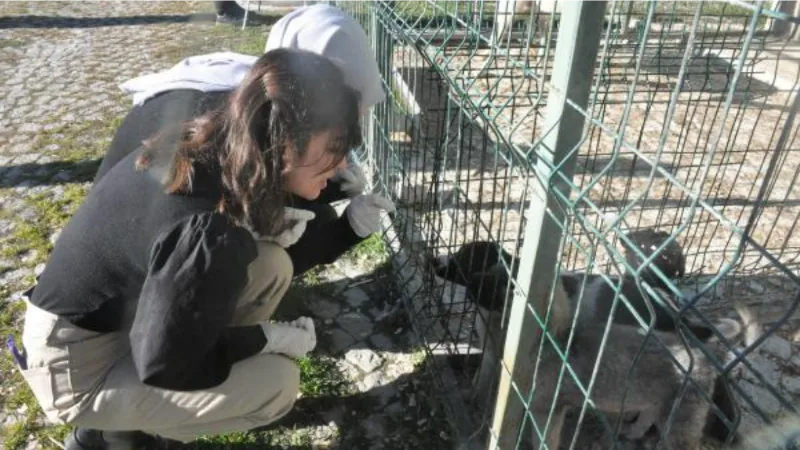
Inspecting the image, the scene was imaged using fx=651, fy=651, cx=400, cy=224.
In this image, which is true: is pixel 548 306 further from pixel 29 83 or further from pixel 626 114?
pixel 29 83

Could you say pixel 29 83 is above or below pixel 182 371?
below

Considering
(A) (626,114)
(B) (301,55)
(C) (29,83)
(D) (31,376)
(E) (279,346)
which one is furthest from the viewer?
(C) (29,83)

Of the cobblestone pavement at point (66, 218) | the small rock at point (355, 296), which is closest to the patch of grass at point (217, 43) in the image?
the cobblestone pavement at point (66, 218)

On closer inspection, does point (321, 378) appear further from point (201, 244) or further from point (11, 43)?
point (11, 43)

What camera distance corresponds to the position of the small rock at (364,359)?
3421 mm

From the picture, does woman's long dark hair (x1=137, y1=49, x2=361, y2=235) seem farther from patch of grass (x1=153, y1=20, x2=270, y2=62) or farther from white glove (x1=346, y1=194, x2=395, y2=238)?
patch of grass (x1=153, y1=20, x2=270, y2=62)

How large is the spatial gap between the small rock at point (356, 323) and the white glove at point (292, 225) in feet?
3.54

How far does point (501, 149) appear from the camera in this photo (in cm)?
213

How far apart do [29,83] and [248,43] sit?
2.72 metres

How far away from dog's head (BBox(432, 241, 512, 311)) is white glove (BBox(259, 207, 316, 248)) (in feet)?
2.56

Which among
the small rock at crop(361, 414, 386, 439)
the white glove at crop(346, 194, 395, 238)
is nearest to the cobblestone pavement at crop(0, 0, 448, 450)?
the small rock at crop(361, 414, 386, 439)

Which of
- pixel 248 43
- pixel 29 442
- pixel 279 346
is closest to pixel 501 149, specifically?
pixel 279 346

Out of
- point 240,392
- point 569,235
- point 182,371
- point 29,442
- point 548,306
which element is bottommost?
point 29,442

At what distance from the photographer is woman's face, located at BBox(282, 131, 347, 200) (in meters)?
1.96
